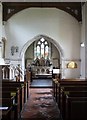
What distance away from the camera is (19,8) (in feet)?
53.1

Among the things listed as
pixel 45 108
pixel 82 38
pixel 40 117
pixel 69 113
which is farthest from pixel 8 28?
pixel 69 113

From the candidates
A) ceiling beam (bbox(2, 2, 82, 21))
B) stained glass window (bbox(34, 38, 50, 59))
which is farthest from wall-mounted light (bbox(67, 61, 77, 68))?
stained glass window (bbox(34, 38, 50, 59))

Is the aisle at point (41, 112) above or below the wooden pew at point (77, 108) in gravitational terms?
below

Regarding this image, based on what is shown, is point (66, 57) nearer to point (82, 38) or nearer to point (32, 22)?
→ point (82, 38)

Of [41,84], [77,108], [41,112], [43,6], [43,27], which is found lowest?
[41,112]

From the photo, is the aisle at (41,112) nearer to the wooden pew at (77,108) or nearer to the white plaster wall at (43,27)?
the wooden pew at (77,108)

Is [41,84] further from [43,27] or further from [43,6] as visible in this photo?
[43,6]

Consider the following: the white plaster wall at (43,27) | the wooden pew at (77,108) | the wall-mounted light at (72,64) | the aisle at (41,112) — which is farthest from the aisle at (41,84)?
the wooden pew at (77,108)

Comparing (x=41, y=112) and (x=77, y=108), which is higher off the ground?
(x=77, y=108)

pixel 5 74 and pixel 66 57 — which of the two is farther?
pixel 66 57

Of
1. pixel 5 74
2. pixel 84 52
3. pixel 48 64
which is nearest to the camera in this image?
pixel 5 74

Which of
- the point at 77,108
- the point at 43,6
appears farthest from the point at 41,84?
the point at 77,108

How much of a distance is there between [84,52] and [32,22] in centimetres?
395

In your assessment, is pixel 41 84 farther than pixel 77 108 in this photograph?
Yes
